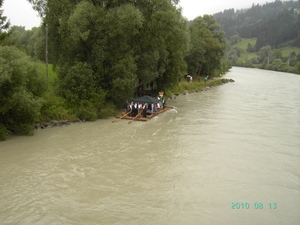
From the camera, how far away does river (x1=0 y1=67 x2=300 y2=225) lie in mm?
10914

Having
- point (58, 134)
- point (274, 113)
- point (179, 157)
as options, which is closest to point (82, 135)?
point (58, 134)

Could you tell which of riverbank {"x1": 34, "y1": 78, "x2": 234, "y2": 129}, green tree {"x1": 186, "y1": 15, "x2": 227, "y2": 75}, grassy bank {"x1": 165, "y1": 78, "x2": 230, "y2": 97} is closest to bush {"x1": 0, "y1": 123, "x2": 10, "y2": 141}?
riverbank {"x1": 34, "y1": 78, "x2": 234, "y2": 129}

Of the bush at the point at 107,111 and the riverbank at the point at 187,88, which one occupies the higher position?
the riverbank at the point at 187,88

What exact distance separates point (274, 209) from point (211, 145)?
785 cm

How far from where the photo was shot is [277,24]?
187375mm

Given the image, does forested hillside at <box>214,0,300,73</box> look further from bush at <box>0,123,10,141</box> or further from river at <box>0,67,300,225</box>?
bush at <box>0,123,10,141</box>

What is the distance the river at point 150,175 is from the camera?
10914 mm

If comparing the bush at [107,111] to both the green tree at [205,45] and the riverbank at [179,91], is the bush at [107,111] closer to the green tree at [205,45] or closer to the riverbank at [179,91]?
the riverbank at [179,91]

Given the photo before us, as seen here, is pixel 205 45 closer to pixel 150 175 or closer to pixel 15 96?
pixel 15 96

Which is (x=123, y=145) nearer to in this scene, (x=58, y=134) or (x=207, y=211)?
(x=58, y=134)

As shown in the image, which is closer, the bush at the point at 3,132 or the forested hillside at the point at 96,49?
the bush at the point at 3,132

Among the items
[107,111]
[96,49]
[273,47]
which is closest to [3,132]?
[107,111]

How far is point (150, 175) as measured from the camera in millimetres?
14156

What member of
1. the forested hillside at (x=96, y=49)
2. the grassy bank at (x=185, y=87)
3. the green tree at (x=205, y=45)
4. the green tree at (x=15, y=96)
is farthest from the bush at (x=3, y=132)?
the green tree at (x=205, y=45)
